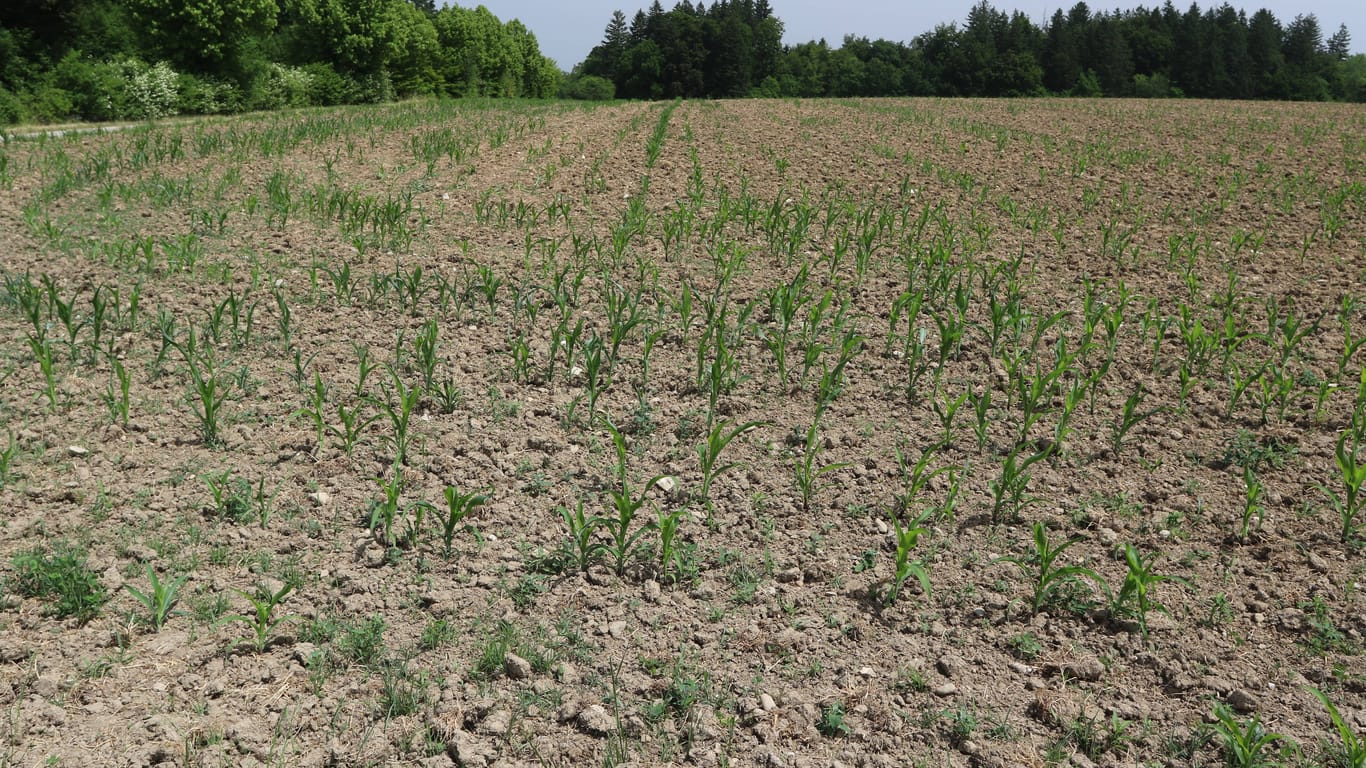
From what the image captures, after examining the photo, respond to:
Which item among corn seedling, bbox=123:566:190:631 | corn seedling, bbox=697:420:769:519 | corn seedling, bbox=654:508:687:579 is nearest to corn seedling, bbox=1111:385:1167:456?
corn seedling, bbox=697:420:769:519

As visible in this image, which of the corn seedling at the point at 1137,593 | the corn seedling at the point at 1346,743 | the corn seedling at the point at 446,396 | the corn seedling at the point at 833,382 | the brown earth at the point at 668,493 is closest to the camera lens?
the corn seedling at the point at 1346,743

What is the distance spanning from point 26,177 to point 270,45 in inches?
979

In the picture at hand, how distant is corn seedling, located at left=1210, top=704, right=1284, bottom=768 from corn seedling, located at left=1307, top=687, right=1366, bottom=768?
0.14 metres

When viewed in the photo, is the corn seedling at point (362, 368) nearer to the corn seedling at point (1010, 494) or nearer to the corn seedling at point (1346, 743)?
the corn seedling at point (1010, 494)

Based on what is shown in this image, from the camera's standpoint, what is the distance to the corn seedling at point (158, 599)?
9.30 feet

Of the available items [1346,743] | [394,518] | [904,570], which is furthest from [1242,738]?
[394,518]

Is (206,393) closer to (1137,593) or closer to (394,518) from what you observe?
(394,518)

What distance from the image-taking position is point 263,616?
2777 mm

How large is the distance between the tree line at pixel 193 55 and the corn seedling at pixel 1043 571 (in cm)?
2187

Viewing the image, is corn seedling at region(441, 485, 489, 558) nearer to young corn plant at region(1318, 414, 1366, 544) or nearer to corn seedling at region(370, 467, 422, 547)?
corn seedling at region(370, 467, 422, 547)

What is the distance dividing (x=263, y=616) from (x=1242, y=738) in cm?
290

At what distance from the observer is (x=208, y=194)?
8609 millimetres

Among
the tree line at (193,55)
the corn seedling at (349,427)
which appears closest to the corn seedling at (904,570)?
the corn seedling at (349,427)

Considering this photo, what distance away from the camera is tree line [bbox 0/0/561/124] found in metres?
20.3
